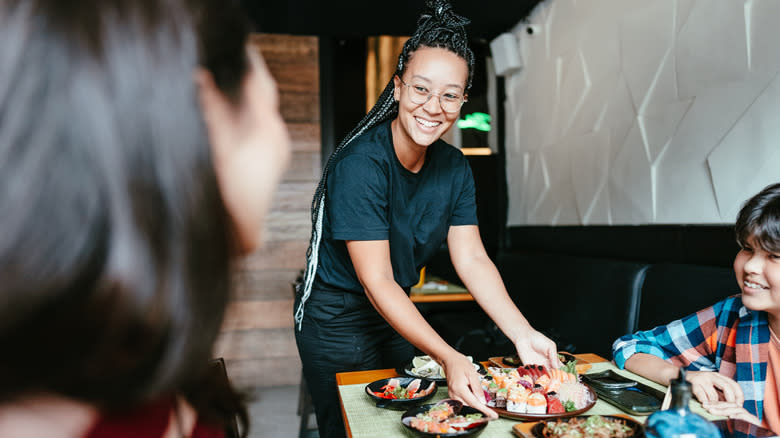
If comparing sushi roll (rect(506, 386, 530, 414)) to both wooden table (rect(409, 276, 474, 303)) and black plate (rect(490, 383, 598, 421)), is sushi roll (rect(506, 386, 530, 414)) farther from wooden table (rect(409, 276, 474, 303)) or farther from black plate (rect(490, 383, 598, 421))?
wooden table (rect(409, 276, 474, 303))

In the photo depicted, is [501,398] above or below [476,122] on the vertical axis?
below

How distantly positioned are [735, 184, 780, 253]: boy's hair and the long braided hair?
80 centimetres

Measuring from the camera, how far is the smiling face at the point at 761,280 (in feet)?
3.81

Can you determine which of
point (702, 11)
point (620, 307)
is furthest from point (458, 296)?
point (702, 11)

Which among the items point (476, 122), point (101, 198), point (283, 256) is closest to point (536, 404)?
point (101, 198)

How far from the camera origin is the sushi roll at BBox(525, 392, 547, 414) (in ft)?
3.44

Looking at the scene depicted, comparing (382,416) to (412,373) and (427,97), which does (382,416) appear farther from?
(427,97)

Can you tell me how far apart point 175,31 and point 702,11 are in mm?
2302

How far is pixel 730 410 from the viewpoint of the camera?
1.06m

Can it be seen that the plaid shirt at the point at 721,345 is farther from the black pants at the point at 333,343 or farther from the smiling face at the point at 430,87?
the smiling face at the point at 430,87

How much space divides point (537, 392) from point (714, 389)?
408mm

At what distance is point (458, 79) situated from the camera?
146cm

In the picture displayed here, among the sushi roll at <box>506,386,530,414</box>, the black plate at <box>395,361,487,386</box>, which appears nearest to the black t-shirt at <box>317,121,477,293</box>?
the black plate at <box>395,361,487,386</box>

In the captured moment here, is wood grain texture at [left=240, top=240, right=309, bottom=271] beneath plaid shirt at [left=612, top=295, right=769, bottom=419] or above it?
beneath
